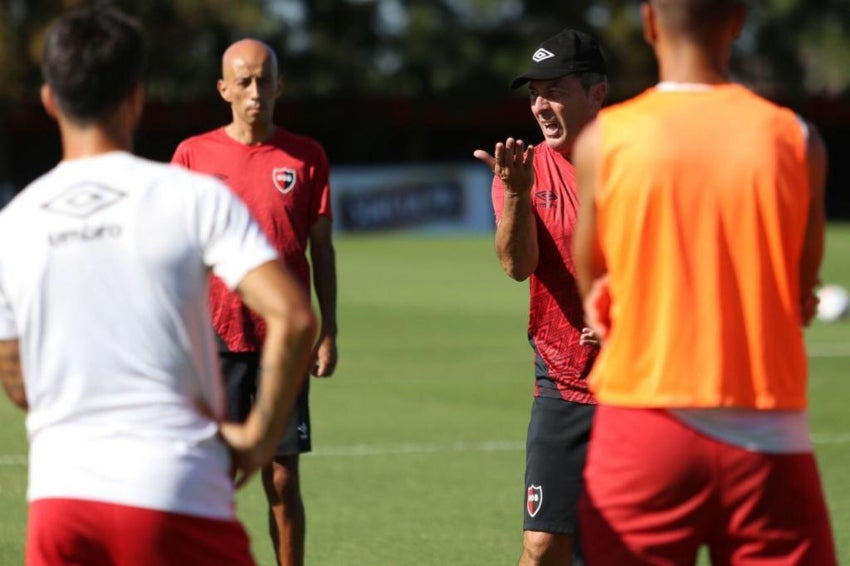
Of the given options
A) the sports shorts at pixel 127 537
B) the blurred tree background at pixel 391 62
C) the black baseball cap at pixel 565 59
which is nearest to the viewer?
the sports shorts at pixel 127 537

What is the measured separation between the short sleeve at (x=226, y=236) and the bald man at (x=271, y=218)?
327cm

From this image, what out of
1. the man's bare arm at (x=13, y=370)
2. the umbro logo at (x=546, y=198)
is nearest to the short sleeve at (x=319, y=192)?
the umbro logo at (x=546, y=198)

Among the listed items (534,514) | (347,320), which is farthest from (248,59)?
(347,320)

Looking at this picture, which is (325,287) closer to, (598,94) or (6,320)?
(598,94)

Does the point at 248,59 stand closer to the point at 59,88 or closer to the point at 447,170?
the point at 59,88

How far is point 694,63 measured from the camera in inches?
165

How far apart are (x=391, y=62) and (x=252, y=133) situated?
53.4 m

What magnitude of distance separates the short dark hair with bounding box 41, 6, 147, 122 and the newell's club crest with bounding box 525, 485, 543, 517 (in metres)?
2.93

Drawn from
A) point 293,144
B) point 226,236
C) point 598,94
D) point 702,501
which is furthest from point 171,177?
point 293,144

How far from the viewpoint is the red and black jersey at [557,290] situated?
642cm

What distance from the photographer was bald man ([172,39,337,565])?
24.1 feet

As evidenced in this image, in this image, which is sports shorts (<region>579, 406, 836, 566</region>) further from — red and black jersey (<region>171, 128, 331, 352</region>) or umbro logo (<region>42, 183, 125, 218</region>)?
red and black jersey (<region>171, 128, 331, 352</region>)

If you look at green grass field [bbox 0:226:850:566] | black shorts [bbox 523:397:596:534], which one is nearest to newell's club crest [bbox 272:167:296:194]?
black shorts [bbox 523:397:596:534]

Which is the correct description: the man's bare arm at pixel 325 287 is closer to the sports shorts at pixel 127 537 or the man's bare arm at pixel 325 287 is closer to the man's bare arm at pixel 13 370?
the man's bare arm at pixel 13 370
